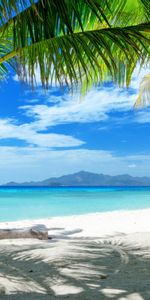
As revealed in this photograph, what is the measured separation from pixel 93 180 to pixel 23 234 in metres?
86.5

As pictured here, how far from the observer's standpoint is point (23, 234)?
5512mm

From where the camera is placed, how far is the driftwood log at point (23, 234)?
548 cm

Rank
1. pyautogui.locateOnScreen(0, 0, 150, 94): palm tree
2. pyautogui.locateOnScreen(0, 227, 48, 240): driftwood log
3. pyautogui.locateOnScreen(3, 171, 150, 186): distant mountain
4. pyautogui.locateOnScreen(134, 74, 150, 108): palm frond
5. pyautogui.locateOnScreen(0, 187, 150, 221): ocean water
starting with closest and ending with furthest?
pyautogui.locateOnScreen(0, 0, 150, 94): palm tree → pyautogui.locateOnScreen(0, 227, 48, 240): driftwood log → pyautogui.locateOnScreen(134, 74, 150, 108): palm frond → pyautogui.locateOnScreen(0, 187, 150, 221): ocean water → pyautogui.locateOnScreen(3, 171, 150, 186): distant mountain

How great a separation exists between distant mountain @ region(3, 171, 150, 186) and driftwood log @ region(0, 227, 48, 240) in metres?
81.1

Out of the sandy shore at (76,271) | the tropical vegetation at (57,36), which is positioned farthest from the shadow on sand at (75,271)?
the tropical vegetation at (57,36)

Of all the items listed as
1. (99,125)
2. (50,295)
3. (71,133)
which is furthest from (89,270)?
(71,133)

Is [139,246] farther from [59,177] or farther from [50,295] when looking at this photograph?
[59,177]

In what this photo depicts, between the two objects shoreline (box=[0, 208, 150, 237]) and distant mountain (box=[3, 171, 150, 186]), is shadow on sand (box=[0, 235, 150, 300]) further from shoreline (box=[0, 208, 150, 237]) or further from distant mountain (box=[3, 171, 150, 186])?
distant mountain (box=[3, 171, 150, 186])

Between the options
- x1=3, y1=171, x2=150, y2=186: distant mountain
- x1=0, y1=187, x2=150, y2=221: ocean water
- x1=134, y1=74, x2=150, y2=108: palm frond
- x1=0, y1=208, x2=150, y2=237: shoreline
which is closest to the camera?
x1=0, y1=208, x2=150, y2=237: shoreline

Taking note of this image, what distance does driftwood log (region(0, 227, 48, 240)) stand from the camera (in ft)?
18.0

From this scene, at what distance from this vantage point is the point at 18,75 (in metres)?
3.25

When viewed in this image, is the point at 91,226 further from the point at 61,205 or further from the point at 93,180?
the point at 93,180

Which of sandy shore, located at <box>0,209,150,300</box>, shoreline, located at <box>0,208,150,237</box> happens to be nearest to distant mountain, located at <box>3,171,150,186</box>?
shoreline, located at <box>0,208,150,237</box>

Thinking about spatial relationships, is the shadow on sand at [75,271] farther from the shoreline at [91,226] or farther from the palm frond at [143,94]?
the palm frond at [143,94]
